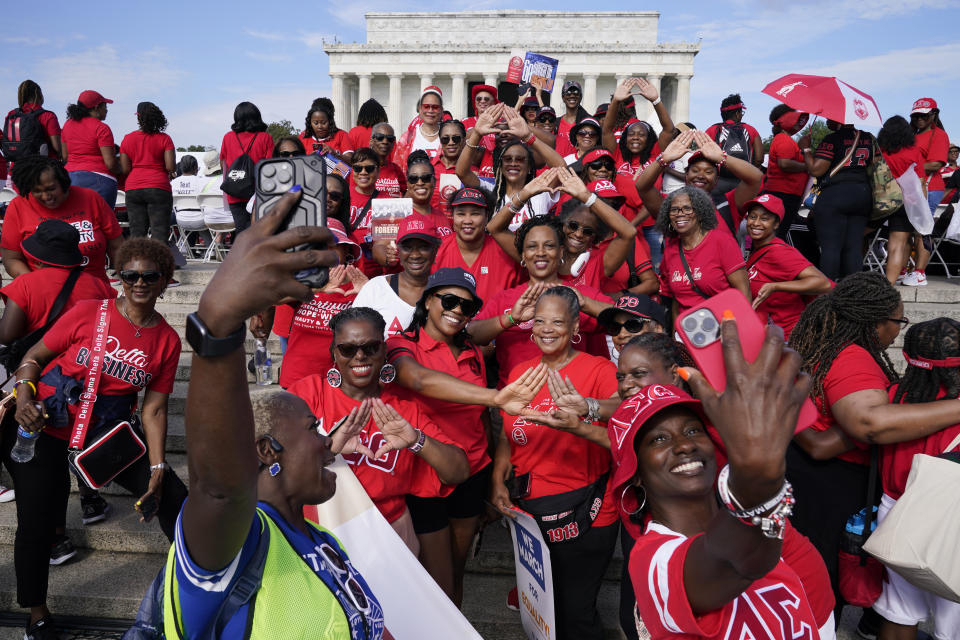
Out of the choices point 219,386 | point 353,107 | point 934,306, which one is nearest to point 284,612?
point 219,386

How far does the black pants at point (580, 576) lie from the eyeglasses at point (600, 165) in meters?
3.95

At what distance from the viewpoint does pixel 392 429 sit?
3.07 metres

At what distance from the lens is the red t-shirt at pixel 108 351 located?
12.5ft

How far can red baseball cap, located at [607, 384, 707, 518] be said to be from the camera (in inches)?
83.2

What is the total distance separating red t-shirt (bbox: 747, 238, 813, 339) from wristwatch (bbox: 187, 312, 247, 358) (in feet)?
16.0

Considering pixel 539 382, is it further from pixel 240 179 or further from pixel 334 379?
pixel 240 179

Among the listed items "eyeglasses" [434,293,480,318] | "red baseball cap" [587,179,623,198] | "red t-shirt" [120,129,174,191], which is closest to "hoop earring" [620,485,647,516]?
"eyeglasses" [434,293,480,318]

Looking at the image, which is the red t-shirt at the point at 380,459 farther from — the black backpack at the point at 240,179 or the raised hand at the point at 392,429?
the black backpack at the point at 240,179

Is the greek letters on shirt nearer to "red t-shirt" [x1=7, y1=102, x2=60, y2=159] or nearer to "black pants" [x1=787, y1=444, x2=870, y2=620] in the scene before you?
"black pants" [x1=787, y1=444, x2=870, y2=620]

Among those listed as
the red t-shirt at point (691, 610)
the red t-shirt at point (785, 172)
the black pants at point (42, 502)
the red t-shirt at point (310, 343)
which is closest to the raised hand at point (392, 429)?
the red t-shirt at point (691, 610)

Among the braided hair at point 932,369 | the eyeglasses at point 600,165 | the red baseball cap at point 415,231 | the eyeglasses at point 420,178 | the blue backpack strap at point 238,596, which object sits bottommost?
the blue backpack strap at point 238,596

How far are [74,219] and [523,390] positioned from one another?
4283mm

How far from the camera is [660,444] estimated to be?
6.97 feet

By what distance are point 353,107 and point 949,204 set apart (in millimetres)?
54349
